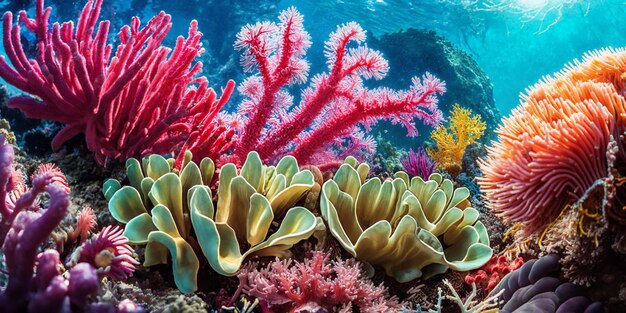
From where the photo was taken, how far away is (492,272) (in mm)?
2346

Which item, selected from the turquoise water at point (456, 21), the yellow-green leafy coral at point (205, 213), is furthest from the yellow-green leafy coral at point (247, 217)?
the turquoise water at point (456, 21)

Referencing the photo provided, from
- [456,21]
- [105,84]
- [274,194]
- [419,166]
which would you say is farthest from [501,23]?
[105,84]

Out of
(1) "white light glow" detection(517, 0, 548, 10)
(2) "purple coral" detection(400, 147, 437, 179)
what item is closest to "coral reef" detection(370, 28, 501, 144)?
(2) "purple coral" detection(400, 147, 437, 179)

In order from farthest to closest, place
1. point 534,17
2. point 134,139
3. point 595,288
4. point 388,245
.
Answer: point 534,17 → point 134,139 → point 388,245 → point 595,288

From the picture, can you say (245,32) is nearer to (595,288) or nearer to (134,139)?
(134,139)

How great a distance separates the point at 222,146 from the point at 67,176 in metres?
1.01

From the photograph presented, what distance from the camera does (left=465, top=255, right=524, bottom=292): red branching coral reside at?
7.38ft

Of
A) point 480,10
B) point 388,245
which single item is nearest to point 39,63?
point 388,245

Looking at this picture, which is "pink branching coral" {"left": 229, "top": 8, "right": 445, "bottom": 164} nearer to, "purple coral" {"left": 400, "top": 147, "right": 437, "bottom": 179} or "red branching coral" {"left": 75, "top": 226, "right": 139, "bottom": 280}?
"red branching coral" {"left": 75, "top": 226, "right": 139, "bottom": 280}

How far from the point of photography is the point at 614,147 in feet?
5.49

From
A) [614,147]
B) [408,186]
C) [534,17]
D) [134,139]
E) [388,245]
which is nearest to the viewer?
[614,147]

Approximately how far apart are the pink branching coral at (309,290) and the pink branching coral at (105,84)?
127 cm

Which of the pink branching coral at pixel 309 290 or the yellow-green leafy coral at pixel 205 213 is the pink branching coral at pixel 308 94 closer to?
the yellow-green leafy coral at pixel 205 213

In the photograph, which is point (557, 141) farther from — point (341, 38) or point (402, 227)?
point (341, 38)
